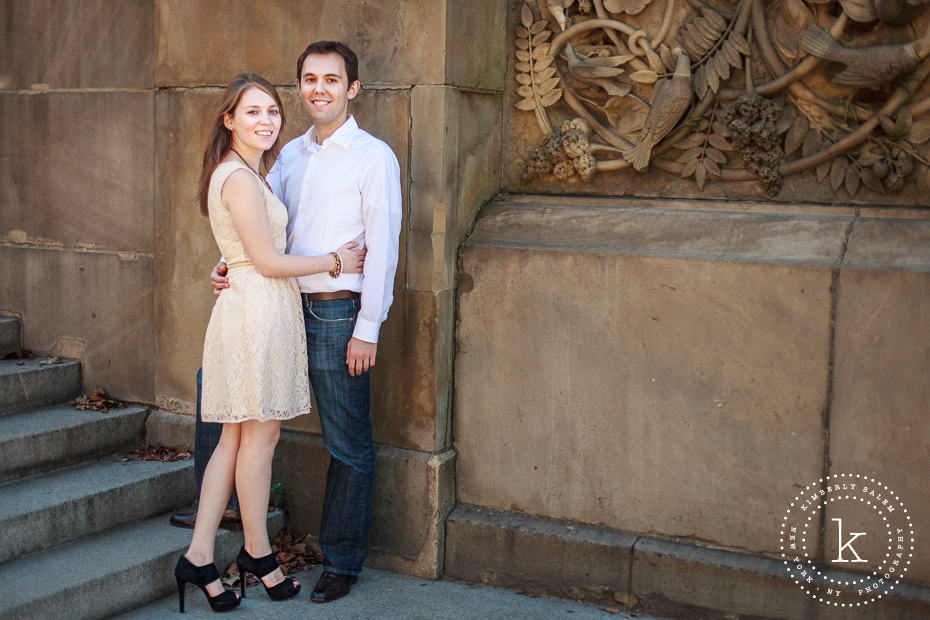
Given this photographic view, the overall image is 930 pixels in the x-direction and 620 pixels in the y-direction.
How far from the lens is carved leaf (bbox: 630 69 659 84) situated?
4.51 meters

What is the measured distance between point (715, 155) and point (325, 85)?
168 centimetres

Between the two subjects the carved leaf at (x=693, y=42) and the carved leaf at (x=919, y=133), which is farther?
the carved leaf at (x=693, y=42)

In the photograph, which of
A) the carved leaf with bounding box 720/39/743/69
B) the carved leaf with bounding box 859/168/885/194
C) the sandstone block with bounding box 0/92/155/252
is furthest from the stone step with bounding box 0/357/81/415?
the carved leaf with bounding box 859/168/885/194

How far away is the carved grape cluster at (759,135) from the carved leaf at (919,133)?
0.50m

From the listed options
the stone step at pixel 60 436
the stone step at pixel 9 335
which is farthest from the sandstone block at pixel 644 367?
the stone step at pixel 9 335

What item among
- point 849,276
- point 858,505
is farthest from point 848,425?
point 849,276

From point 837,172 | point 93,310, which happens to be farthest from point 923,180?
point 93,310

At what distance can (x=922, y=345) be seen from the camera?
379cm

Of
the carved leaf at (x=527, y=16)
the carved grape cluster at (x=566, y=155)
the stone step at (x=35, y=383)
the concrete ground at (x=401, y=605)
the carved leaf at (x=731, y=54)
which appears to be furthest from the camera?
the stone step at (x=35, y=383)

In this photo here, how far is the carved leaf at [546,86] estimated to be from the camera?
4.76m

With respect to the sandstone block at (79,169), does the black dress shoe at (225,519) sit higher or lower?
lower

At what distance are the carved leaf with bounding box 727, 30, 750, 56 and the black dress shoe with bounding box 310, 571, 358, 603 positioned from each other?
2.81 m

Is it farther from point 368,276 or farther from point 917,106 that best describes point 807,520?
point 368,276

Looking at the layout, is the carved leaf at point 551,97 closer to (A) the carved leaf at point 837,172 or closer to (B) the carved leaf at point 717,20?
(B) the carved leaf at point 717,20
